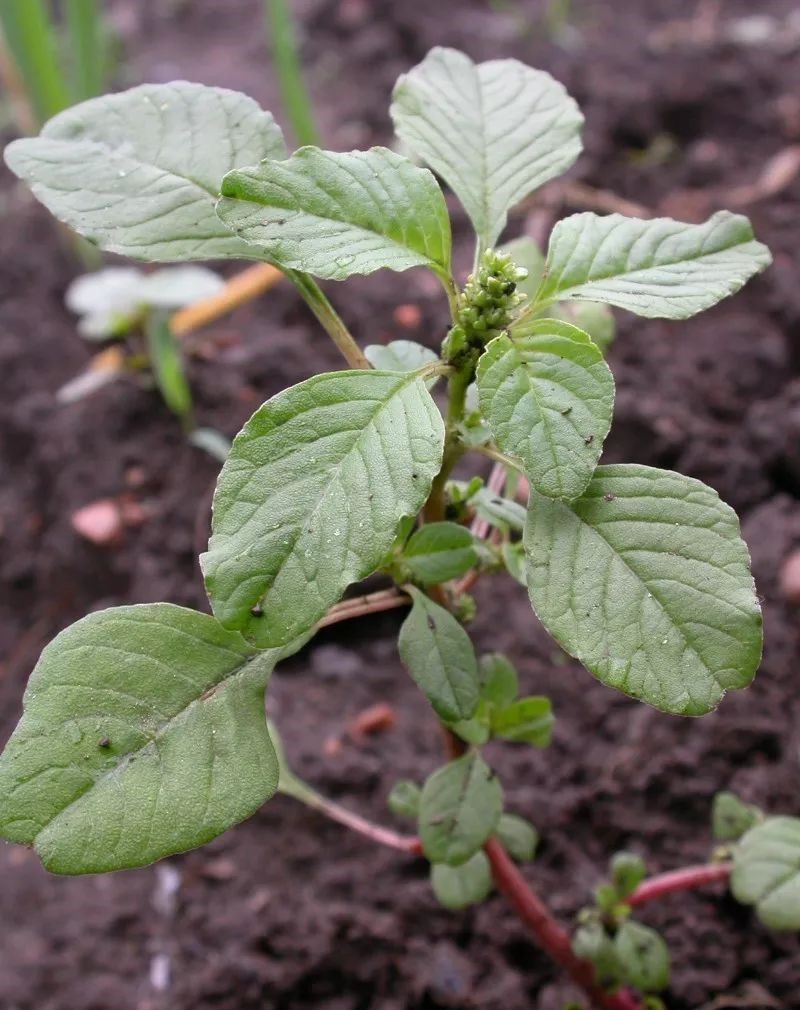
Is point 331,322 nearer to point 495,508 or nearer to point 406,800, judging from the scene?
point 495,508

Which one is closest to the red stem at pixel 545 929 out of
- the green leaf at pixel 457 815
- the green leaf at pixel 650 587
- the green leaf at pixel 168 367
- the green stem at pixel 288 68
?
the green leaf at pixel 457 815

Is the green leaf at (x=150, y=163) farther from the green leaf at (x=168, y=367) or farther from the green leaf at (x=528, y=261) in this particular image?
the green leaf at (x=168, y=367)

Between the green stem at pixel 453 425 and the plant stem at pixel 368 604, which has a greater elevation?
the green stem at pixel 453 425

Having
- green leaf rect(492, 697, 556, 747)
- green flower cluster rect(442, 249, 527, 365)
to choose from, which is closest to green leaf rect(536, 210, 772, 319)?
green flower cluster rect(442, 249, 527, 365)

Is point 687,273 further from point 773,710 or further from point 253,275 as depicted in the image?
point 253,275

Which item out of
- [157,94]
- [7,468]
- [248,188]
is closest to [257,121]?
[157,94]

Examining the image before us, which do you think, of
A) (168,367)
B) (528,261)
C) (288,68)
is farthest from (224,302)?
(528,261)
